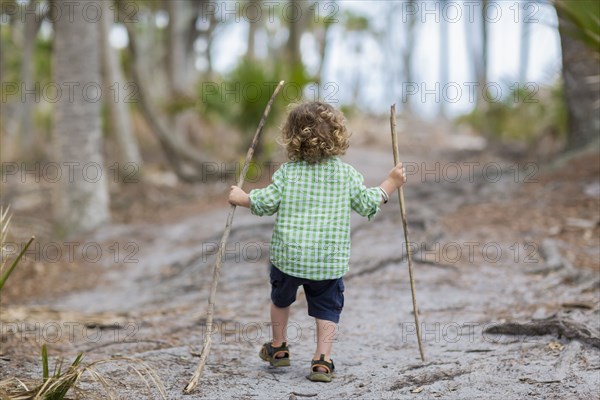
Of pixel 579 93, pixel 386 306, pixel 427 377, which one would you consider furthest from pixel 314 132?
pixel 579 93

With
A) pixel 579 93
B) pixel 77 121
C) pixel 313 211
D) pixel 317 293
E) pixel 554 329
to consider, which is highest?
pixel 579 93

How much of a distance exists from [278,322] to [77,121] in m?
5.93

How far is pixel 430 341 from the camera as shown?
3.93 meters

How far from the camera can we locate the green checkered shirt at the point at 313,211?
10.6 feet

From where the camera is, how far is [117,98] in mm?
11961

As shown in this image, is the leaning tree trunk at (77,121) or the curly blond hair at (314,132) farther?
the leaning tree trunk at (77,121)

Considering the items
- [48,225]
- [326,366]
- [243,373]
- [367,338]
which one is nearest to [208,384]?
[243,373]

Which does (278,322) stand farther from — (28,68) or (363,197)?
(28,68)

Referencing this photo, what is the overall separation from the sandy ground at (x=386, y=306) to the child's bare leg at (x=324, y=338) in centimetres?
15

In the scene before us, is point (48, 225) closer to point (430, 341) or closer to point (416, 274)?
point (416, 274)

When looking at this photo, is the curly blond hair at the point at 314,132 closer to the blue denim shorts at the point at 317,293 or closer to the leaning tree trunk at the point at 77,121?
the blue denim shorts at the point at 317,293

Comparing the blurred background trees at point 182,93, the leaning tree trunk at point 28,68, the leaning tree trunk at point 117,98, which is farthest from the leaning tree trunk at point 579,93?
the leaning tree trunk at point 28,68

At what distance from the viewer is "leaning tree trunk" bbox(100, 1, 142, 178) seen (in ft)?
36.8

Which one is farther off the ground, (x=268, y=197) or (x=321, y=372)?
(x=268, y=197)
